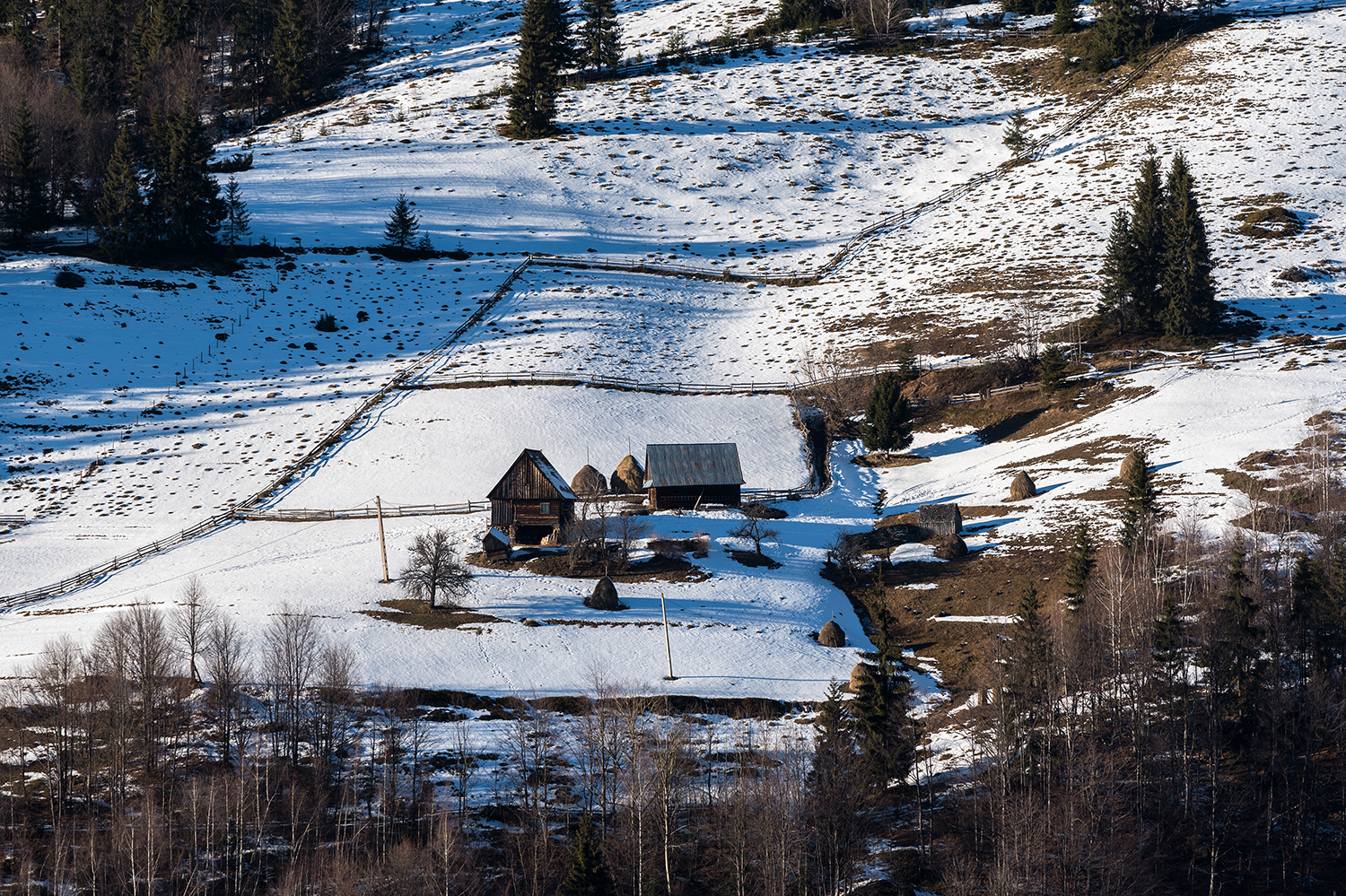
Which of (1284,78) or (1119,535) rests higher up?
(1284,78)

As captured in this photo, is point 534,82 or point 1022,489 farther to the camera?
point 534,82

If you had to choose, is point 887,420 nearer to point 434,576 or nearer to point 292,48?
point 434,576

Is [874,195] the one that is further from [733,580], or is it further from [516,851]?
[516,851]

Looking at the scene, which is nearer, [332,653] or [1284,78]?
[332,653]

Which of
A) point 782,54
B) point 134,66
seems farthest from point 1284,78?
point 134,66

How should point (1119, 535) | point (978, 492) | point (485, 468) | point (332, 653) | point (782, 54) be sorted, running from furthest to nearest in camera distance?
point (782, 54)
point (485, 468)
point (978, 492)
point (1119, 535)
point (332, 653)

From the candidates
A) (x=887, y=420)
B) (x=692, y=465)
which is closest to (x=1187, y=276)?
(x=887, y=420)

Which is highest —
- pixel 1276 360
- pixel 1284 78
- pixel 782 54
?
pixel 782 54
